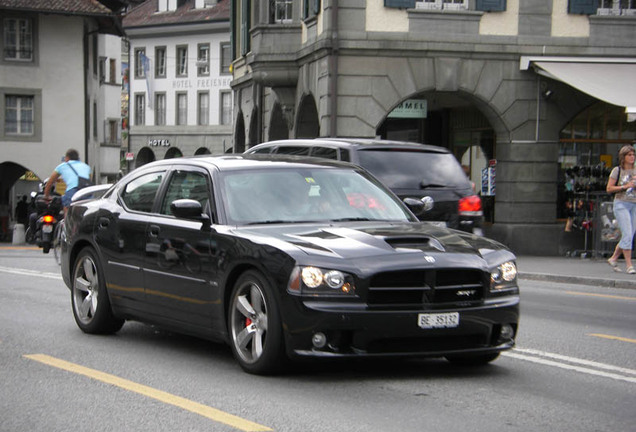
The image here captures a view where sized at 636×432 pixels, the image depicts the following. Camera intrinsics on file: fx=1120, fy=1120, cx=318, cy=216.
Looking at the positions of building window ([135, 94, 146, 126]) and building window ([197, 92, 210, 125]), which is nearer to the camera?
building window ([197, 92, 210, 125])

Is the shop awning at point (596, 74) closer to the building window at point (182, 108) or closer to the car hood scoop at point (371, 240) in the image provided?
the car hood scoop at point (371, 240)

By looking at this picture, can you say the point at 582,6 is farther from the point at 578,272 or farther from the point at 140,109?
the point at 140,109

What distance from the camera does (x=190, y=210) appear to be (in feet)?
25.8

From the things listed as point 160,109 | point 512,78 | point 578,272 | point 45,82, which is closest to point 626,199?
point 578,272

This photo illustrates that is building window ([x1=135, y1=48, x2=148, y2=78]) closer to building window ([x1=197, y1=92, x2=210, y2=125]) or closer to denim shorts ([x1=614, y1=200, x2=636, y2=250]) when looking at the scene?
building window ([x1=197, y1=92, x2=210, y2=125])

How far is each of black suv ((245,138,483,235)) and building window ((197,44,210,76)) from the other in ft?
184

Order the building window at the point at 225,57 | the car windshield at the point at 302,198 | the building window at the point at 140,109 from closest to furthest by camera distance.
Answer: the car windshield at the point at 302,198 → the building window at the point at 225,57 → the building window at the point at 140,109

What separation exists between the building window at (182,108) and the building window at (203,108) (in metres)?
1.09

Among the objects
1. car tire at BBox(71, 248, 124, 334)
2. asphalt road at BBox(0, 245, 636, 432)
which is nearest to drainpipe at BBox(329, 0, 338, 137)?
asphalt road at BBox(0, 245, 636, 432)

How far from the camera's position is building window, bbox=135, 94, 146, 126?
7450 cm

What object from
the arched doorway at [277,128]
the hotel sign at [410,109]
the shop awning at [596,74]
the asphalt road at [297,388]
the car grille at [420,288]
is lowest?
the asphalt road at [297,388]

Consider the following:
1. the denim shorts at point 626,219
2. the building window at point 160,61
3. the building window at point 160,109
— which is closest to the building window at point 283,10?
the denim shorts at point 626,219

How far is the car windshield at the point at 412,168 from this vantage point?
1338 cm

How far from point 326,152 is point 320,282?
7.27 meters
